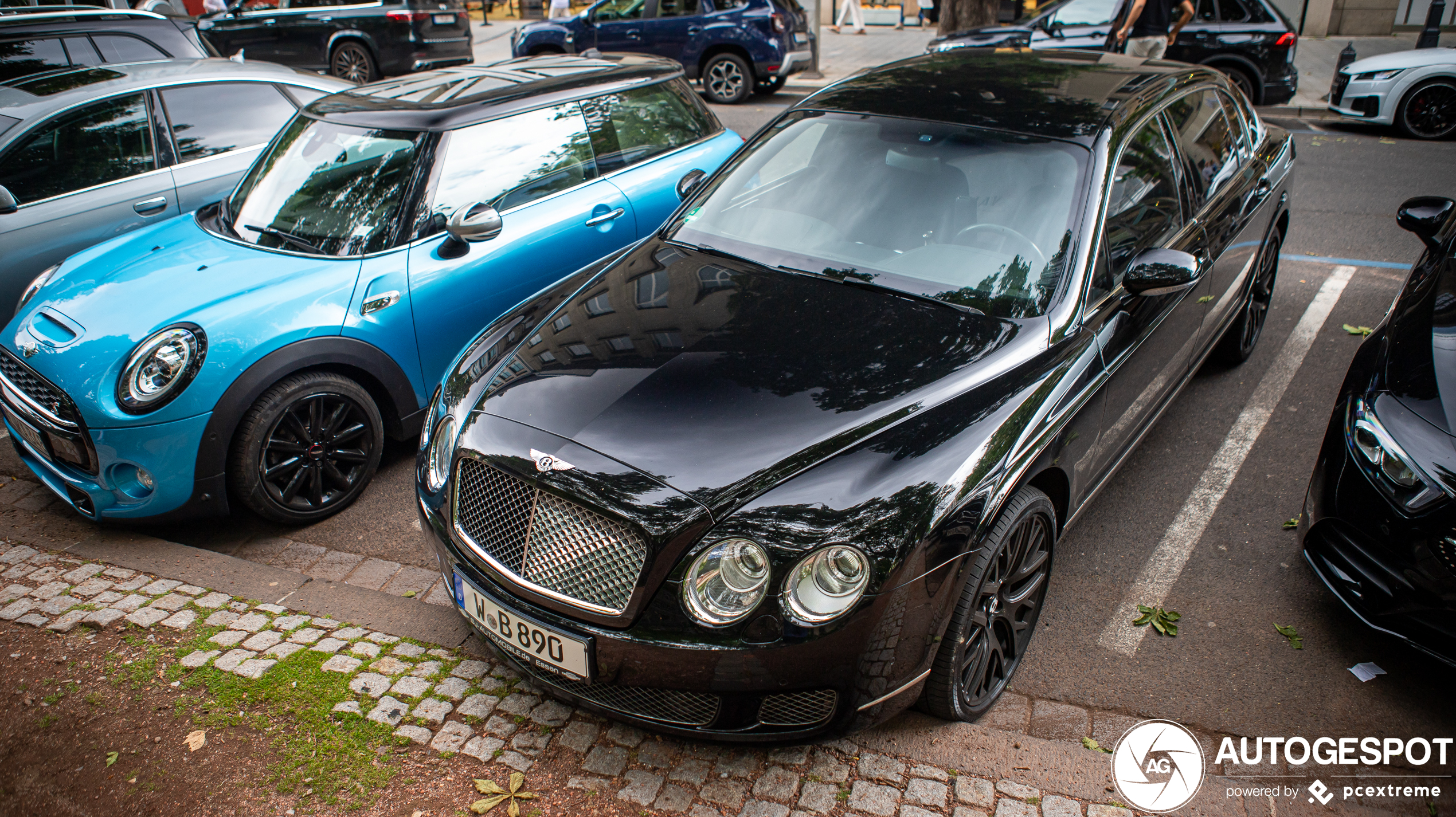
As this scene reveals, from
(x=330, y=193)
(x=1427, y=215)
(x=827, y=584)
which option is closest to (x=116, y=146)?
(x=330, y=193)

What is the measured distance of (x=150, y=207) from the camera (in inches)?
201

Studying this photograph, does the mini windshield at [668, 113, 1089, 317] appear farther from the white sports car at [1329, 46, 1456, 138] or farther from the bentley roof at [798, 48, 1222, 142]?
the white sports car at [1329, 46, 1456, 138]

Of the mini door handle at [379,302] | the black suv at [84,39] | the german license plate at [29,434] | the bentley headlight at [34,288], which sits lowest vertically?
the german license plate at [29,434]

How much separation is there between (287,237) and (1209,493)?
4.29 metres

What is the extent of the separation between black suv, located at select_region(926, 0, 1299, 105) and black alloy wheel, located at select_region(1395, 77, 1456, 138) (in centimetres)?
147

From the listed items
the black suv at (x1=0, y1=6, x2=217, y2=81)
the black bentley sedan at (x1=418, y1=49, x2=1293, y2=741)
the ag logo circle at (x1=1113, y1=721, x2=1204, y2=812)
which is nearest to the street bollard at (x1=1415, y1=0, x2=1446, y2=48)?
the black bentley sedan at (x1=418, y1=49, x2=1293, y2=741)

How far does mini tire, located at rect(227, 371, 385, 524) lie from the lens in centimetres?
366

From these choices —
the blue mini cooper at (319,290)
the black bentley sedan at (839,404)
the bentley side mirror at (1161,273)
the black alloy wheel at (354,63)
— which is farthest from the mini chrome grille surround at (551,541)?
the black alloy wheel at (354,63)

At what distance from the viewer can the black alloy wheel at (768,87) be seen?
13406 mm

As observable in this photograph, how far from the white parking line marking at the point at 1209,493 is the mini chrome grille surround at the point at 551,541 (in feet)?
5.96

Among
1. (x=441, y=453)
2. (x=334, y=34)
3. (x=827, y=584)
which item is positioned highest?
(x=334, y=34)

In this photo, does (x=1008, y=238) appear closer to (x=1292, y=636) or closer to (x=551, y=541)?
(x=1292, y=636)

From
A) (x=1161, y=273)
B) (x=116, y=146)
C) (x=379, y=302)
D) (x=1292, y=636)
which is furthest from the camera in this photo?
(x=116, y=146)

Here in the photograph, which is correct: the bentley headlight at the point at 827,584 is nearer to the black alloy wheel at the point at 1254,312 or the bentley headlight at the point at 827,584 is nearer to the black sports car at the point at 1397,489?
the black sports car at the point at 1397,489
